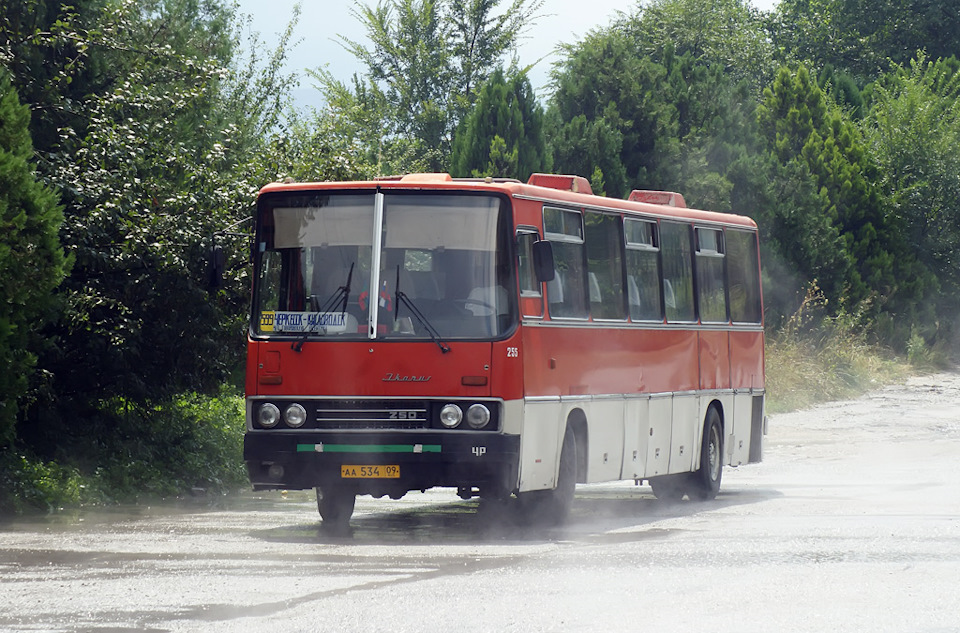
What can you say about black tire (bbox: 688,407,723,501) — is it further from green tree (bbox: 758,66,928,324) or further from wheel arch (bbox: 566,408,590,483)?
green tree (bbox: 758,66,928,324)

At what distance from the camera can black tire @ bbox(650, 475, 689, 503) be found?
18812 millimetres

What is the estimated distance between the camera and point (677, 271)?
17906 mm

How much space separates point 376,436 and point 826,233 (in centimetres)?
2902

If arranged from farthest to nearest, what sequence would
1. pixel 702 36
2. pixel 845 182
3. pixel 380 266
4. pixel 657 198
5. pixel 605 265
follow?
pixel 702 36 → pixel 845 182 → pixel 657 198 → pixel 605 265 → pixel 380 266

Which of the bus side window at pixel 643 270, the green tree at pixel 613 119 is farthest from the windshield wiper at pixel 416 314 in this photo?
the green tree at pixel 613 119

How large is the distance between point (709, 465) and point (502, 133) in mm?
18231

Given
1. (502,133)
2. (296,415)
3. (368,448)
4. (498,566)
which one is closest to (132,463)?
(296,415)

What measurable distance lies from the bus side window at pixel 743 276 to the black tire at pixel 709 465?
4.84 ft

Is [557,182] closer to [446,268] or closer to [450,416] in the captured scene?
[446,268]

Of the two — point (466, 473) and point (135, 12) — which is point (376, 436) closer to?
point (466, 473)

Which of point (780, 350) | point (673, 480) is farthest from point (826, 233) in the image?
point (673, 480)

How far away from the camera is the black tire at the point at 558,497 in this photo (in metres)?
14.7

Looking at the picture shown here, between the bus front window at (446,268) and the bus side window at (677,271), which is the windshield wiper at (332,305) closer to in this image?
the bus front window at (446,268)

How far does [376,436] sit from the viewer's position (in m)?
13.6
